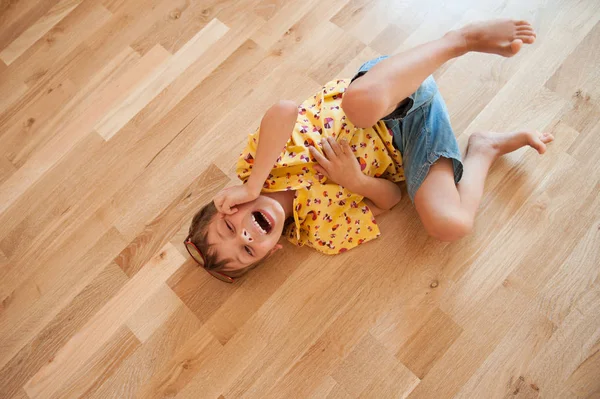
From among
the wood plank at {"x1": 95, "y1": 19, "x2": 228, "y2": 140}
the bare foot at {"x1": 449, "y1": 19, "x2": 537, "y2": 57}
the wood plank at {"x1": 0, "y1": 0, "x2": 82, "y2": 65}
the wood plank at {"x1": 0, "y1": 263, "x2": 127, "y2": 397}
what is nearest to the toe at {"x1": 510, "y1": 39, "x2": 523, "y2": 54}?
the bare foot at {"x1": 449, "y1": 19, "x2": 537, "y2": 57}

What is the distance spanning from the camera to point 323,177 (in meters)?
1.00

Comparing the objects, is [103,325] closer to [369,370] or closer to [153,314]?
[153,314]

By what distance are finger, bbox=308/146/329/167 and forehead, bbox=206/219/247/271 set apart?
0.80 feet

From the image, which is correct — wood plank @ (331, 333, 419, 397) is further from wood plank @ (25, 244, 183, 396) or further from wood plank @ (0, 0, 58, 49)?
wood plank @ (0, 0, 58, 49)

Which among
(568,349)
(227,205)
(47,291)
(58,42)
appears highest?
(58,42)

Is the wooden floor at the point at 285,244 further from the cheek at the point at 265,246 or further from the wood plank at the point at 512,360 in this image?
the cheek at the point at 265,246

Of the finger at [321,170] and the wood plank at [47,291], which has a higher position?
the finger at [321,170]

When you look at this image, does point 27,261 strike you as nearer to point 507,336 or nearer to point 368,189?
point 368,189

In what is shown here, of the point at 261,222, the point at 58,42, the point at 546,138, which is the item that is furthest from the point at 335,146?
the point at 58,42

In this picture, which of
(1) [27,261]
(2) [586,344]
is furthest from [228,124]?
(2) [586,344]

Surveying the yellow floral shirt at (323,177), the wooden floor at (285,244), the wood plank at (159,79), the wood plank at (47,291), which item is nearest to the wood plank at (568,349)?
the wooden floor at (285,244)

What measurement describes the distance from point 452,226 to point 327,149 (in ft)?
1.04

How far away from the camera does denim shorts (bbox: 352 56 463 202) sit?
0.97 metres

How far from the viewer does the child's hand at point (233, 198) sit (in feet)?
3.02
